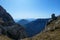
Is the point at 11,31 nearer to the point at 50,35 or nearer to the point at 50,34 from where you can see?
the point at 50,34

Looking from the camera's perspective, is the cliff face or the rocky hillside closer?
the rocky hillside

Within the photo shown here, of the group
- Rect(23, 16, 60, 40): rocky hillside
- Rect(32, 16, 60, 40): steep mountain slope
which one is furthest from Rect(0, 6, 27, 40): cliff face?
Rect(32, 16, 60, 40): steep mountain slope

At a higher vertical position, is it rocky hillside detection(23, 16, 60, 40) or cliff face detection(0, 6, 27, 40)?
rocky hillside detection(23, 16, 60, 40)

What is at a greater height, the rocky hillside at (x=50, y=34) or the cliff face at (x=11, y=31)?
the rocky hillside at (x=50, y=34)

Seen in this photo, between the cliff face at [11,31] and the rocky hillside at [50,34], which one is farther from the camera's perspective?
the cliff face at [11,31]

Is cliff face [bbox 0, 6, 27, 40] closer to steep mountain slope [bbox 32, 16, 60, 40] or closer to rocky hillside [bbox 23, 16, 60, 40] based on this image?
rocky hillside [bbox 23, 16, 60, 40]

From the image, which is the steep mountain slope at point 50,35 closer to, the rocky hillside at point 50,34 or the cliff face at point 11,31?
the rocky hillside at point 50,34

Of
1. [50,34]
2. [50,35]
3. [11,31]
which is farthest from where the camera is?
[11,31]

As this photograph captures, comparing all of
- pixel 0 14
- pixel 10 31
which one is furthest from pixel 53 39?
pixel 0 14

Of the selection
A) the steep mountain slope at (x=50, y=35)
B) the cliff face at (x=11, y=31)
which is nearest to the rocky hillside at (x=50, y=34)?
the steep mountain slope at (x=50, y=35)

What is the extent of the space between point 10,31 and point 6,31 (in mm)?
6537

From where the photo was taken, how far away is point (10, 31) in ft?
342

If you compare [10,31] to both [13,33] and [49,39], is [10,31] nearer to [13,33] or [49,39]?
[13,33]

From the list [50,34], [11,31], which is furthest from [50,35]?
[11,31]
